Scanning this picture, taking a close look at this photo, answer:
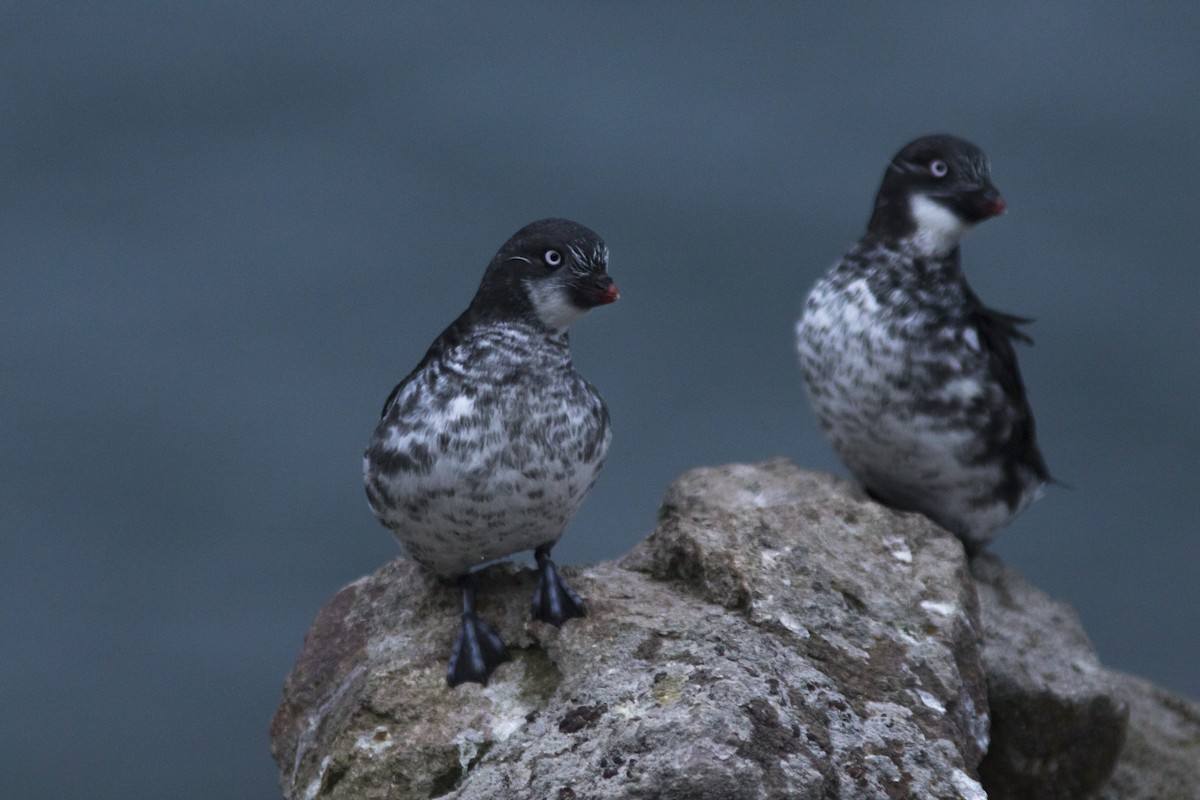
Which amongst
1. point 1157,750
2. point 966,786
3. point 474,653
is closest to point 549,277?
point 474,653

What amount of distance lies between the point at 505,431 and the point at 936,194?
2929mm

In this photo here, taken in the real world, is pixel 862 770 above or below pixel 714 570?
below

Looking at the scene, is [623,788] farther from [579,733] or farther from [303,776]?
[303,776]

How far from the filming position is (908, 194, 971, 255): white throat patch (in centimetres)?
726

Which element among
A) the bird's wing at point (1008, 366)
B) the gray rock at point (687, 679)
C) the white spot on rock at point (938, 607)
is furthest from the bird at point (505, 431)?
the bird's wing at point (1008, 366)

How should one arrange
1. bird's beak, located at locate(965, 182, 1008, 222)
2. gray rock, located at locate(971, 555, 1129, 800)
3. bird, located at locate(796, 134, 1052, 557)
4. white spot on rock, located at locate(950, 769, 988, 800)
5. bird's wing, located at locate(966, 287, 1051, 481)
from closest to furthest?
1. white spot on rock, located at locate(950, 769, 988, 800)
2. gray rock, located at locate(971, 555, 1129, 800)
3. bird's beak, located at locate(965, 182, 1008, 222)
4. bird, located at locate(796, 134, 1052, 557)
5. bird's wing, located at locate(966, 287, 1051, 481)

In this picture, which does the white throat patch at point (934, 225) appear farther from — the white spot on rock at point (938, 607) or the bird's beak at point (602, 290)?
the bird's beak at point (602, 290)

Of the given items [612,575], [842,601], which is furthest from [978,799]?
[612,575]

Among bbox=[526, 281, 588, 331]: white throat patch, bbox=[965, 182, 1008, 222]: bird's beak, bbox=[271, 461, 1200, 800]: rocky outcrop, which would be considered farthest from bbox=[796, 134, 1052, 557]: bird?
bbox=[526, 281, 588, 331]: white throat patch

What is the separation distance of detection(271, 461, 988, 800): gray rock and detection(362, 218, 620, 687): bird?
183 mm

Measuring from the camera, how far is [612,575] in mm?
5645

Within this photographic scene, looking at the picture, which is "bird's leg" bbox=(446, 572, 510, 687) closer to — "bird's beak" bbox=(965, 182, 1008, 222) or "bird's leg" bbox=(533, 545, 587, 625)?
"bird's leg" bbox=(533, 545, 587, 625)

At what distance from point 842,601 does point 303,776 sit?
74.8 inches

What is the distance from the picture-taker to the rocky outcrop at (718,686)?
4547 mm
